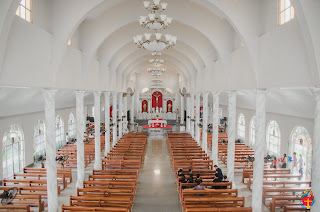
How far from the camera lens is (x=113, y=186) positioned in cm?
1201

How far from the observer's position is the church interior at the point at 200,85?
7.68m

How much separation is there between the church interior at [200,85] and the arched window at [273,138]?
0.26 feet

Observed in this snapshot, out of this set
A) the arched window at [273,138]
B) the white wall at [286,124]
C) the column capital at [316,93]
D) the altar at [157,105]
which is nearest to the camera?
the column capital at [316,93]

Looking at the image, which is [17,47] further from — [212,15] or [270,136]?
[270,136]

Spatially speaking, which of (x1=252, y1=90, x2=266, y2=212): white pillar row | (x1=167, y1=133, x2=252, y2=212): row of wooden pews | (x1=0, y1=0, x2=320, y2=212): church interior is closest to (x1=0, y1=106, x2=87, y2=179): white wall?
(x1=0, y1=0, x2=320, y2=212): church interior

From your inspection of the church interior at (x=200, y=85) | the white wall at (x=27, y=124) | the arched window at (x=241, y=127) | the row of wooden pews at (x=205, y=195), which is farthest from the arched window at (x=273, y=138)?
the white wall at (x=27, y=124)

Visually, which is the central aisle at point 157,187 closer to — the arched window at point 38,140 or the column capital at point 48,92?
the column capital at point 48,92

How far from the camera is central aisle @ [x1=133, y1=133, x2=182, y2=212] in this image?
37.0ft

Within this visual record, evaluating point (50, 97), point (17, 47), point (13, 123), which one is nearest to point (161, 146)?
point (13, 123)

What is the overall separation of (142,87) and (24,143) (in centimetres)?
2884

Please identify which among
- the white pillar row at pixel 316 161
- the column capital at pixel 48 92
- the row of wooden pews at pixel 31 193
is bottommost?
the row of wooden pews at pixel 31 193

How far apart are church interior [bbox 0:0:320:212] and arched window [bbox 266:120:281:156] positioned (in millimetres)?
78

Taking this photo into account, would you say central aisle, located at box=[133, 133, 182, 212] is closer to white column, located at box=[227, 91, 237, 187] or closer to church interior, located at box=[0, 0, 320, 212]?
church interior, located at box=[0, 0, 320, 212]

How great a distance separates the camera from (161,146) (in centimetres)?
2506
